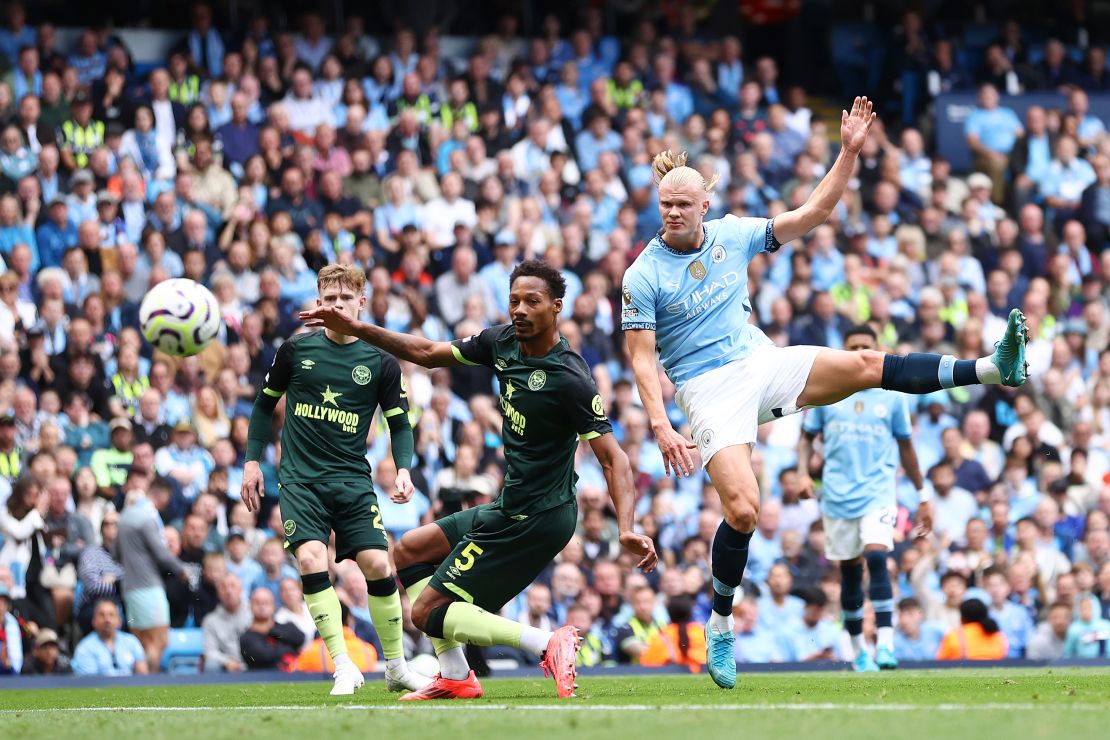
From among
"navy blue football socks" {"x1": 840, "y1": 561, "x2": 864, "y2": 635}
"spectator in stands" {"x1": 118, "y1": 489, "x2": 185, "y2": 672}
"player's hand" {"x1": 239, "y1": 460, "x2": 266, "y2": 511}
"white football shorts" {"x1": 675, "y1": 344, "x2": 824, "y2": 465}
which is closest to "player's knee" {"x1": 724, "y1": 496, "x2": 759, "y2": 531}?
"white football shorts" {"x1": 675, "y1": 344, "x2": 824, "y2": 465}

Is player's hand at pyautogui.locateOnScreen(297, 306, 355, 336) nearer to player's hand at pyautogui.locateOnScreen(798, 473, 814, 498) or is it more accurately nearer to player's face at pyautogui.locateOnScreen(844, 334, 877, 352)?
player's face at pyautogui.locateOnScreen(844, 334, 877, 352)

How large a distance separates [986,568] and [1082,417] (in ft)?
11.1

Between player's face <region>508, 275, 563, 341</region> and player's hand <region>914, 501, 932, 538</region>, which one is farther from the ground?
player's face <region>508, 275, 563, 341</region>

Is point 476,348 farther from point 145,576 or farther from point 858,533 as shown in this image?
point 145,576

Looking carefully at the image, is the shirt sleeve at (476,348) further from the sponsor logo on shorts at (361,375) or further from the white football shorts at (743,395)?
the sponsor logo on shorts at (361,375)

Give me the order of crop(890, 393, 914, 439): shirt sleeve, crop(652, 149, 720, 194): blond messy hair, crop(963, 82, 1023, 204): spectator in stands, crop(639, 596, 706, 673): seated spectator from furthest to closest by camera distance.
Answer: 1. crop(963, 82, 1023, 204): spectator in stands
2. crop(639, 596, 706, 673): seated spectator
3. crop(890, 393, 914, 439): shirt sleeve
4. crop(652, 149, 720, 194): blond messy hair

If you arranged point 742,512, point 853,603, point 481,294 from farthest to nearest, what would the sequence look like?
point 481,294 → point 853,603 → point 742,512

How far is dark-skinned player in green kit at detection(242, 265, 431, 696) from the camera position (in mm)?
10156

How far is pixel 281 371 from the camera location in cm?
1046

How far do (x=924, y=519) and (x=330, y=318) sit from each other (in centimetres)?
614

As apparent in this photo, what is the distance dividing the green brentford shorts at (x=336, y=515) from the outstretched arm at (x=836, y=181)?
3.02m

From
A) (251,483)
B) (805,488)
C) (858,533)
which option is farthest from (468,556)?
(858,533)

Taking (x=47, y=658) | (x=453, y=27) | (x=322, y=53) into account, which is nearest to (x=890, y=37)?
(x=453, y=27)

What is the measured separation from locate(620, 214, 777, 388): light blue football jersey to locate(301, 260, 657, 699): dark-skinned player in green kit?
2.64 ft
